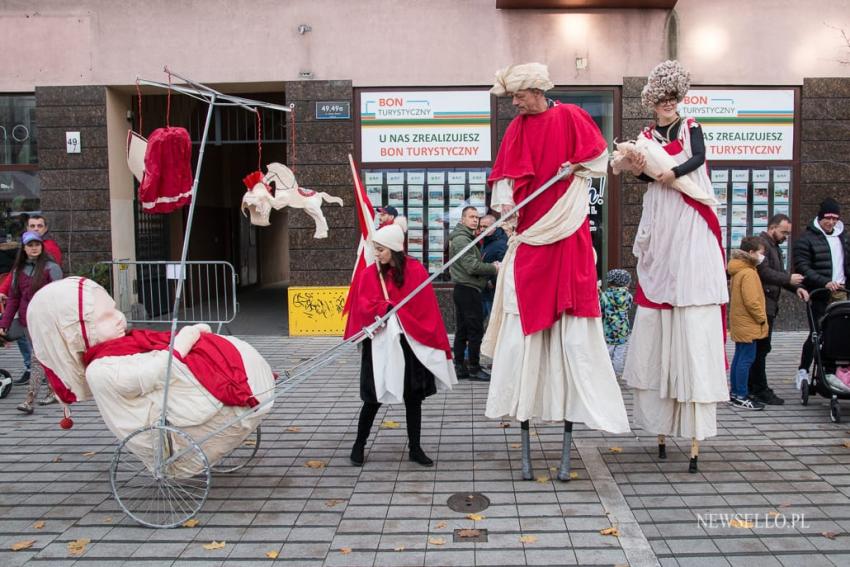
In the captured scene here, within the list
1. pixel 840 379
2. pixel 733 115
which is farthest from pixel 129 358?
pixel 733 115

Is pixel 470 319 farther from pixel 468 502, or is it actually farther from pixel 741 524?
pixel 741 524

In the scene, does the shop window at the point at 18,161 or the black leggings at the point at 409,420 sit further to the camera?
the shop window at the point at 18,161

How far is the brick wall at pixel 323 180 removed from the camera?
35.5 feet

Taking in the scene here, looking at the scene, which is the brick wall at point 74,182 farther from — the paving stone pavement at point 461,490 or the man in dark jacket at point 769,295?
the man in dark jacket at point 769,295

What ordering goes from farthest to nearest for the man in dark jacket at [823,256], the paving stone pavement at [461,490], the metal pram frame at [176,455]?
1. the man in dark jacket at [823,256]
2. the metal pram frame at [176,455]
3. the paving stone pavement at [461,490]

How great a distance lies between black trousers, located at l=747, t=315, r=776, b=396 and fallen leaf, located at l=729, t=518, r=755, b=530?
2949mm

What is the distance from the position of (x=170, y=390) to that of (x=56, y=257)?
4034 mm

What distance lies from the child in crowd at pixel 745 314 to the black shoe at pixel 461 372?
9.00 feet

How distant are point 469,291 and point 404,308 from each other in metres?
3.00

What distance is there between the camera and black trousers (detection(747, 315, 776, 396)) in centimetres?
660

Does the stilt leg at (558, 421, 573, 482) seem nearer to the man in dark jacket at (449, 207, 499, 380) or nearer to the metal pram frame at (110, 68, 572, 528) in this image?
the metal pram frame at (110, 68, 572, 528)

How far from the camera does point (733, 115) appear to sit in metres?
10.8

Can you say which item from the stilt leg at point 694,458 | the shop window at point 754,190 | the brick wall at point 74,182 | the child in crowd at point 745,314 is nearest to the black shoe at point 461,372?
the child in crowd at point 745,314

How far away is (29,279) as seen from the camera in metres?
6.87
